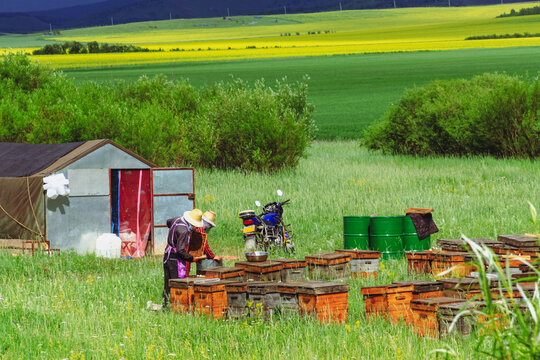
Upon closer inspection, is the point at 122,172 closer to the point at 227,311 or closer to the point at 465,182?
the point at 227,311

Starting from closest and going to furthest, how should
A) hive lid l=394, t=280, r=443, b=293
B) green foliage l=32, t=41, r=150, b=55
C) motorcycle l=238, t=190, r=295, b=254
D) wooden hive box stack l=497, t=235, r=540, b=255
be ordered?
hive lid l=394, t=280, r=443, b=293
wooden hive box stack l=497, t=235, r=540, b=255
motorcycle l=238, t=190, r=295, b=254
green foliage l=32, t=41, r=150, b=55

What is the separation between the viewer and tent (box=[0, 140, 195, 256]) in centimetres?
1442

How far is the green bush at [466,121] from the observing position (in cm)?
2845

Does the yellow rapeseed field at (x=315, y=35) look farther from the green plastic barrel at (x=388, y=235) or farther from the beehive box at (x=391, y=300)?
the beehive box at (x=391, y=300)

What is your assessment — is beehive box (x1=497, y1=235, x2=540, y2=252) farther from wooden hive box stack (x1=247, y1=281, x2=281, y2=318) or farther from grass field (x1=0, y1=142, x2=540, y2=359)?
wooden hive box stack (x1=247, y1=281, x2=281, y2=318)

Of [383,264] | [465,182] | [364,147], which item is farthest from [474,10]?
[383,264]

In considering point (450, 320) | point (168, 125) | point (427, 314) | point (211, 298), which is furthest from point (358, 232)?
point (168, 125)

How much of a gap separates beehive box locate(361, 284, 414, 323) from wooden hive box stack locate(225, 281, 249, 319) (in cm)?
140

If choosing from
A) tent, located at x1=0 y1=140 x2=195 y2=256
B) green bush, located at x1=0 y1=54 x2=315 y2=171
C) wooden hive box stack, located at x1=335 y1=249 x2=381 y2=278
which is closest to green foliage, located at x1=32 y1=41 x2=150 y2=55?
green bush, located at x1=0 y1=54 x2=315 y2=171

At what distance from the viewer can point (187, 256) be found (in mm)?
9852

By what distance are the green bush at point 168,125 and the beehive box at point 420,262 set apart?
606 inches

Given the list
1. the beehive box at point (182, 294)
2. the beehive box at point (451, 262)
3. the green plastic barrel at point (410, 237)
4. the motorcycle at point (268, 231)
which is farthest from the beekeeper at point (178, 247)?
the green plastic barrel at point (410, 237)

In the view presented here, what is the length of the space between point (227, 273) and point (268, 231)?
158 inches

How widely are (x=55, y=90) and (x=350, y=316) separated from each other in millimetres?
24545
